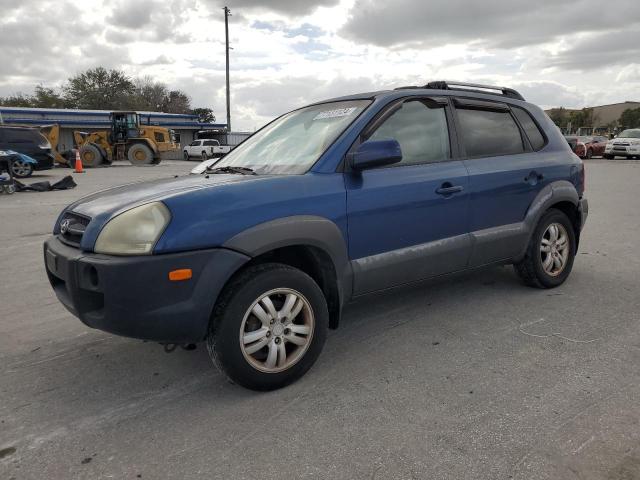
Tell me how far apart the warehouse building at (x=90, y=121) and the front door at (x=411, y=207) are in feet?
102

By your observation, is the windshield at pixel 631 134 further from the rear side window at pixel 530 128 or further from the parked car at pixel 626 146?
the rear side window at pixel 530 128

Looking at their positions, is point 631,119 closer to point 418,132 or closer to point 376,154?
point 418,132

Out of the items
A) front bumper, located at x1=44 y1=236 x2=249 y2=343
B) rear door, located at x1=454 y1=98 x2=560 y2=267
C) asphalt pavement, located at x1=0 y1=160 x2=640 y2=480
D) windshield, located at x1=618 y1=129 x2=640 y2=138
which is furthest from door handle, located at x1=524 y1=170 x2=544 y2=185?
windshield, located at x1=618 y1=129 x2=640 y2=138

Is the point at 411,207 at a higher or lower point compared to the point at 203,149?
lower

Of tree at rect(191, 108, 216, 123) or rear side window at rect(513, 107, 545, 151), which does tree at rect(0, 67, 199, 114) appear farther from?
rear side window at rect(513, 107, 545, 151)

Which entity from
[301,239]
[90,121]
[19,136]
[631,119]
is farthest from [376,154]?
[631,119]

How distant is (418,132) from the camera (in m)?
3.52

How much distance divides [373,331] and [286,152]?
1.41 meters

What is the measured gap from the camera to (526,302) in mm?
4164

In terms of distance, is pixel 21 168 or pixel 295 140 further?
pixel 21 168

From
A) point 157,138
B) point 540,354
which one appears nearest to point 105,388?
point 540,354

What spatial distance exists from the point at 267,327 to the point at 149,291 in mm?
655

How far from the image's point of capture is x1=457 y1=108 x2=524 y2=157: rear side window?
→ 12.5 feet

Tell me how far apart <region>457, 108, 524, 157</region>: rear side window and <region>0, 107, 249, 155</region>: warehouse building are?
30.7 metres
